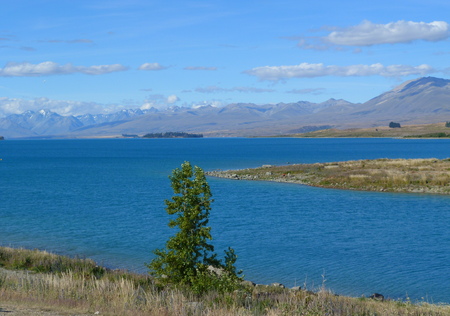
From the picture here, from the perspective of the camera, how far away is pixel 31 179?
92125mm

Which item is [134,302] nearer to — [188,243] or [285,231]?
[188,243]

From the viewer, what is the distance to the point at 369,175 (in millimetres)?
75750

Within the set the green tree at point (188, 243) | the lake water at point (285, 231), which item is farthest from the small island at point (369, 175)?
the green tree at point (188, 243)

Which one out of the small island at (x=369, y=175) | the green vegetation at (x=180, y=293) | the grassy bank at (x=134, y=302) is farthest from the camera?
the small island at (x=369, y=175)

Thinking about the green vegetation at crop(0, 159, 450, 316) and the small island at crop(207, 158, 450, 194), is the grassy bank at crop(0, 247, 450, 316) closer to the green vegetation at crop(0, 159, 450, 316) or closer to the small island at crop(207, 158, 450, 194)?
the green vegetation at crop(0, 159, 450, 316)

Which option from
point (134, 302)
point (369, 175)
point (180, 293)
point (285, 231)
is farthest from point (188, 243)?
point (369, 175)

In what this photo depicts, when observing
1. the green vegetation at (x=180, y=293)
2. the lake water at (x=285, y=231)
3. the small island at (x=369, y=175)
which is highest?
the green vegetation at (x=180, y=293)

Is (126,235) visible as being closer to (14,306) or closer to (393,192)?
(14,306)

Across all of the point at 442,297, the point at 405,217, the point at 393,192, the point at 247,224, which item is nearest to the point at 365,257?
the point at 442,297

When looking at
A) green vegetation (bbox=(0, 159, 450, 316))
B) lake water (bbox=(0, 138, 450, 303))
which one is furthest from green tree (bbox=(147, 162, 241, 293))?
lake water (bbox=(0, 138, 450, 303))

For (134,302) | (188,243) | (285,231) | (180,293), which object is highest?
(188,243)

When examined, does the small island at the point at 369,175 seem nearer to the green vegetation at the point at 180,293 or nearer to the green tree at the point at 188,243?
the green vegetation at the point at 180,293

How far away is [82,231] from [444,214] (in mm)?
32475

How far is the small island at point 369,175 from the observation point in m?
67.5
